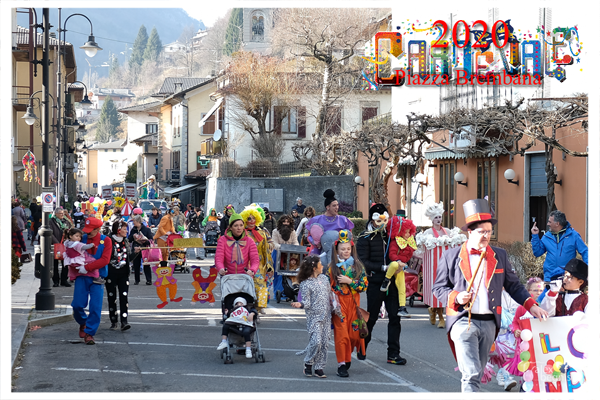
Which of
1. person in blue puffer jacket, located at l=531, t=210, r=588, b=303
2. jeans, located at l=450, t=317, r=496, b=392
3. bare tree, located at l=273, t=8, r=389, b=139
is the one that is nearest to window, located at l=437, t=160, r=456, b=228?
bare tree, located at l=273, t=8, r=389, b=139

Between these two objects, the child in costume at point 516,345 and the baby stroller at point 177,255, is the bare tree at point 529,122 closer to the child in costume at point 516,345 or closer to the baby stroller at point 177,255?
the baby stroller at point 177,255

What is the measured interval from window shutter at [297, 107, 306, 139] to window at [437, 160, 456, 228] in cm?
1968

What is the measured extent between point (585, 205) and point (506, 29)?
228 inches

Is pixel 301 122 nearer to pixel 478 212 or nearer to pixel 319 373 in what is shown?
pixel 319 373

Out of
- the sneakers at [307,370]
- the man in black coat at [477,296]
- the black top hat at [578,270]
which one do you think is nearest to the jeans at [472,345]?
the man in black coat at [477,296]

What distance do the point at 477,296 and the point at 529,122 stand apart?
33.5 ft

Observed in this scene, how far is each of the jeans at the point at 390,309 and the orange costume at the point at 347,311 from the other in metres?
0.45

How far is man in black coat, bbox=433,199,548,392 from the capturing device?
20.0 feet

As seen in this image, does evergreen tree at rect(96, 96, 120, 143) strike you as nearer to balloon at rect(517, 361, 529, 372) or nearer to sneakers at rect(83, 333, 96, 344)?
sneakers at rect(83, 333, 96, 344)

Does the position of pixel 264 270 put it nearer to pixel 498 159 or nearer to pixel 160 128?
pixel 498 159

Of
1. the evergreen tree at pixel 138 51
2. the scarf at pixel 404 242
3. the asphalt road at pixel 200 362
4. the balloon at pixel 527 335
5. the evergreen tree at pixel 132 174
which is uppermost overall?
the evergreen tree at pixel 138 51

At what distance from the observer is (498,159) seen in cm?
2070

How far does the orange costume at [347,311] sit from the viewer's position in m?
8.28

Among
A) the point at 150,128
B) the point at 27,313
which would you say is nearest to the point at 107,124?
the point at 150,128
